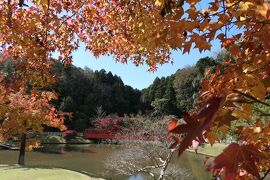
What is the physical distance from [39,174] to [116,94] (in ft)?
100

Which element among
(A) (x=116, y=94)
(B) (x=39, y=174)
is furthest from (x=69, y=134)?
(B) (x=39, y=174)

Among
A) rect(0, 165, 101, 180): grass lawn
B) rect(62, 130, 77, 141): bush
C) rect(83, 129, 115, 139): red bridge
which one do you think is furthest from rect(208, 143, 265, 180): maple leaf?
rect(83, 129, 115, 139): red bridge

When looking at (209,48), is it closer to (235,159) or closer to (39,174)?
(235,159)

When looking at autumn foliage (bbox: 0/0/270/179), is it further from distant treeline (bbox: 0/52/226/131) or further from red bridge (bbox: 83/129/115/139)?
distant treeline (bbox: 0/52/226/131)

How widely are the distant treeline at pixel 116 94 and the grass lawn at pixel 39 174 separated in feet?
78.2

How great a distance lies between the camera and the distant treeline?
1420 inches

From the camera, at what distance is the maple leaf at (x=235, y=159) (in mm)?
810

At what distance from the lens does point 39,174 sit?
9867mm

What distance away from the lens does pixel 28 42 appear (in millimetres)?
4609

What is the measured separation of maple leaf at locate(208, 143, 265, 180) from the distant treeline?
33.9m

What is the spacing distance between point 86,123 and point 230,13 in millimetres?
35454

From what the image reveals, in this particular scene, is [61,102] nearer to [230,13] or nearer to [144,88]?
[144,88]

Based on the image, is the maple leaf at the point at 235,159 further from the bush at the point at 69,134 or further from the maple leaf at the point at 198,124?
the bush at the point at 69,134

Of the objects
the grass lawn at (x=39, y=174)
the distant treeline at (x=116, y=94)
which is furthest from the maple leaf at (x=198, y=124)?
the distant treeline at (x=116, y=94)
